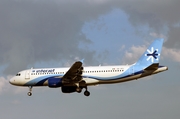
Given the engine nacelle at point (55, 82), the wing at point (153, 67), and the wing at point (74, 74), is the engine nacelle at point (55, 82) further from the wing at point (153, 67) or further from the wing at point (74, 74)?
the wing at point (153, 67)

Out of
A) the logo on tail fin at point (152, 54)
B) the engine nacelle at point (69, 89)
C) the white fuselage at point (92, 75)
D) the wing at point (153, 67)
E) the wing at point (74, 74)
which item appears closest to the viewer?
the wing at point (153, 67)

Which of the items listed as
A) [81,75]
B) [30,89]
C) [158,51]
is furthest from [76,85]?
[158,51]

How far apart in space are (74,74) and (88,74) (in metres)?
2.12

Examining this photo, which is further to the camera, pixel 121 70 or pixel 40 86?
pixel 40 86

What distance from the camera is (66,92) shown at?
2785 inches

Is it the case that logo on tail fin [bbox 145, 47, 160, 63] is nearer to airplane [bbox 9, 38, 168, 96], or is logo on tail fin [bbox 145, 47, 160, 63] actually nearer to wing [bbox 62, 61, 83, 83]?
airplane [bbox 9, 38, 168, 96]

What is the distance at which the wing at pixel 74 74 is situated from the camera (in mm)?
65375

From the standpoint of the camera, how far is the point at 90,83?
68.2 m

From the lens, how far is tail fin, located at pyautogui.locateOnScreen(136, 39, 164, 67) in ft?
221

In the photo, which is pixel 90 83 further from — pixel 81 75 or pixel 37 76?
pixel 37 76

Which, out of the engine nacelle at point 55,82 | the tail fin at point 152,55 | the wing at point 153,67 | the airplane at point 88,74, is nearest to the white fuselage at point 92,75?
the airplane at point 88,74

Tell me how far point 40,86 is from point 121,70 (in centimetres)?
1202

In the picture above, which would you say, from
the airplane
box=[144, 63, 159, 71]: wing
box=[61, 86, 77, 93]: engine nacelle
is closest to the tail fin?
the airplane

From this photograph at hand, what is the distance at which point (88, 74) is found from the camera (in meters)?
68.0
